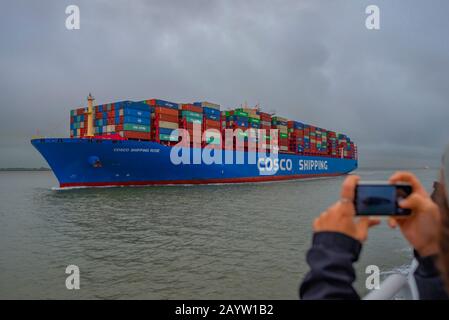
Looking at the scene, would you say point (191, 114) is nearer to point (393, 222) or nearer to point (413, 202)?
point (393, 222)

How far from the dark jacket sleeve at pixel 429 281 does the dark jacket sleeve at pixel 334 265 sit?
311 mm

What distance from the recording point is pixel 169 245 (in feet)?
29.2

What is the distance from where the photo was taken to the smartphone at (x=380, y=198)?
1244 mm

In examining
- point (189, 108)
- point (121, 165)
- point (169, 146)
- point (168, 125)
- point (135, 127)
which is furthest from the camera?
point (189, 108)

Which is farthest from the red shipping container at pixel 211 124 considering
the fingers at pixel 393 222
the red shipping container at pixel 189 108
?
the fingers at pixel 393 222

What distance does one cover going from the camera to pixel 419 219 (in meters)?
1.21

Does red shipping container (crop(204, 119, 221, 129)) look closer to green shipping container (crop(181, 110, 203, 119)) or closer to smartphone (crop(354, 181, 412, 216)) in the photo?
green shipping container (crop(181, 110, 203, 119))

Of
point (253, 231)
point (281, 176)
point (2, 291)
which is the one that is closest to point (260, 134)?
point (281, 176)

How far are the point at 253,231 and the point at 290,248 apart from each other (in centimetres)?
236

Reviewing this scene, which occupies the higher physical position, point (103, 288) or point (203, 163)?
point (203, 163)

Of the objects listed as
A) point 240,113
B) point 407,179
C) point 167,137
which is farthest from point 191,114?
point 407,179

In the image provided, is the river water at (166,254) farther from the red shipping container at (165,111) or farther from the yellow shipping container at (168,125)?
the red shipping container at (165,111)

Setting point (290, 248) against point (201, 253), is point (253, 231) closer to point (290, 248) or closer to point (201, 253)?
point (290, 248)
